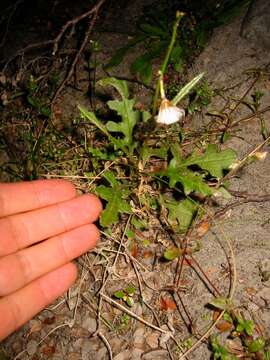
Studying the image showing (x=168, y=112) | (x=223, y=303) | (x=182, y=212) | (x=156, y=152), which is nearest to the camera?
(x=168, y=112)

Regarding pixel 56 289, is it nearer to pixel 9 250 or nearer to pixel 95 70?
pixel 9 250

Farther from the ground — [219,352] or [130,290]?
[130,290]

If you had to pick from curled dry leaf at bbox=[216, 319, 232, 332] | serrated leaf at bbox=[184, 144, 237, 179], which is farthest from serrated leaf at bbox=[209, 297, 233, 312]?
serrated leaf at bbox=[184, 144, 237, 179]

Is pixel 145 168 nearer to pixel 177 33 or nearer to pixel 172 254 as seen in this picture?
pixel 172 254

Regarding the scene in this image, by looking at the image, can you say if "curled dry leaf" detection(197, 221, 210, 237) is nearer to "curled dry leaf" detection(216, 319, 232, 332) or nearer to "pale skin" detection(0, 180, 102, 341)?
"curled dry leaf" detection(216, 319, 232, 332)

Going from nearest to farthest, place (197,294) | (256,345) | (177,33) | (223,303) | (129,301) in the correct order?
1. (256,345)
2. (223,303)
3. (197,294)
4. (129,301)
5. (177,33)

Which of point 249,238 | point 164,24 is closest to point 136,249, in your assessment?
point 249,238

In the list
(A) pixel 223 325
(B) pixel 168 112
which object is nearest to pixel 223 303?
(A) pixel 223 325

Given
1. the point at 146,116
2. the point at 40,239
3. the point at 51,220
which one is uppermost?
the point at 146,116
